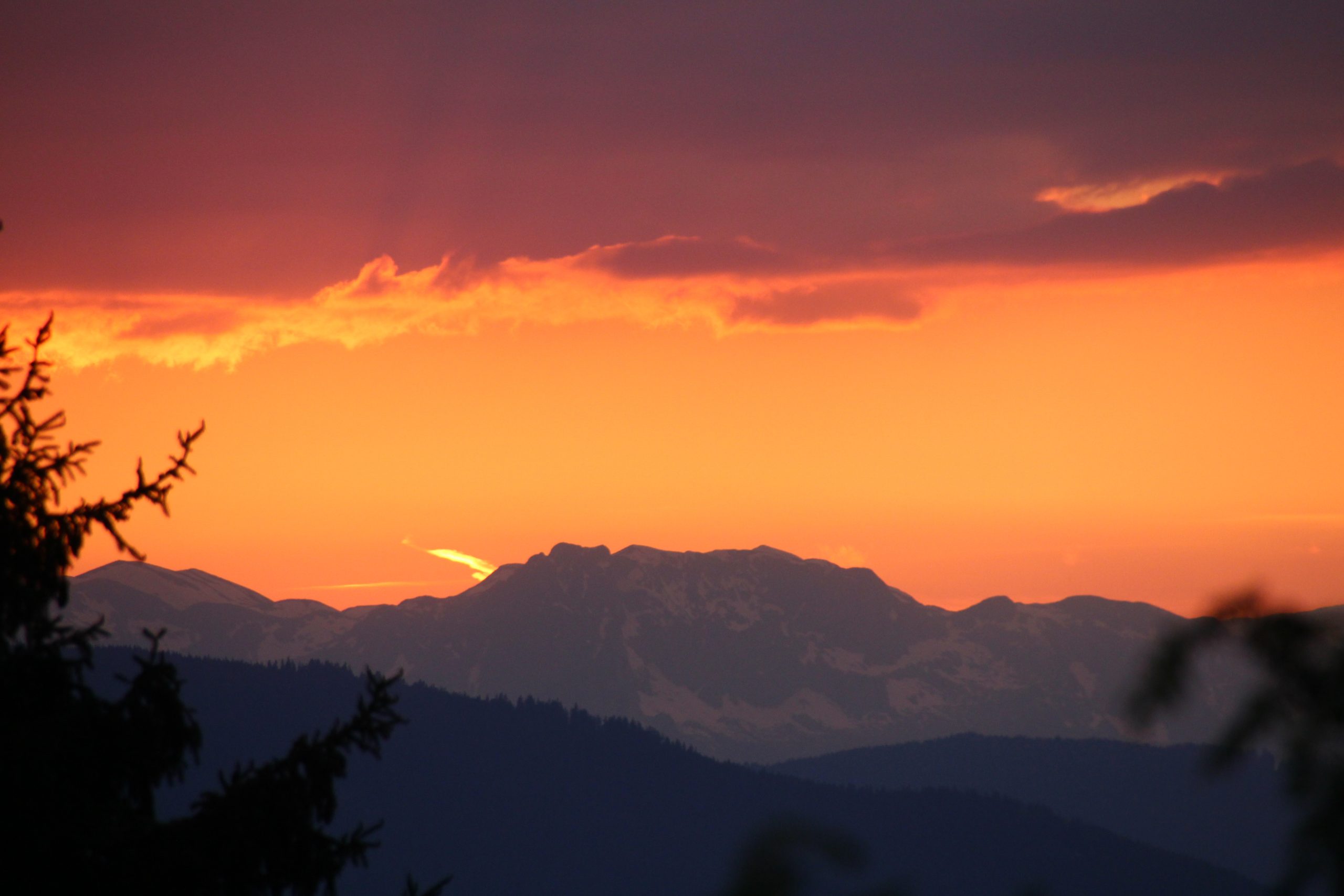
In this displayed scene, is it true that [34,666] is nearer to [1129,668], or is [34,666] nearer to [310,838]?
[310,838]

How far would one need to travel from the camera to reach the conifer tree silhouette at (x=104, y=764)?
11516 millimetres

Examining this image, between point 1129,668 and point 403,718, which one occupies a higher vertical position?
point 1129,668

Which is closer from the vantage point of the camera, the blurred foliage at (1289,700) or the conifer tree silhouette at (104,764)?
the blurred foliage at (1289,700)

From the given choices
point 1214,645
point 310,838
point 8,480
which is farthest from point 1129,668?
point 8,480

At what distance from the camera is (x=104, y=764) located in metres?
12.7

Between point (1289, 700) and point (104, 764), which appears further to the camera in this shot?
point (104, 764)

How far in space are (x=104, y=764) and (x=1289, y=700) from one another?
1152 centimetres

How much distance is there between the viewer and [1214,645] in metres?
3.89

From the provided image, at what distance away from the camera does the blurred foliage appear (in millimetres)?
3664

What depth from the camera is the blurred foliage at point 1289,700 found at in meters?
3.66

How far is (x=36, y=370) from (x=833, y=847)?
12.5 meters

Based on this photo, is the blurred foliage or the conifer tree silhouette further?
the conifer tree silhouette

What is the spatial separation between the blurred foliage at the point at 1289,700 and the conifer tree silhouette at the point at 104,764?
1021 cm

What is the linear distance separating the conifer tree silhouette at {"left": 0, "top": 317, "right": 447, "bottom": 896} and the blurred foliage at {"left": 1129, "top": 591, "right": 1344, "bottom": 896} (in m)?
10.2
